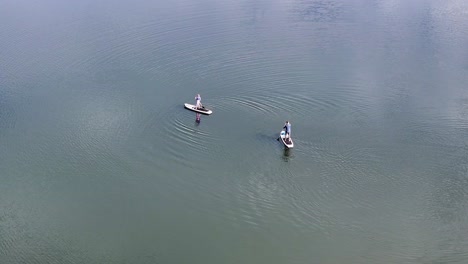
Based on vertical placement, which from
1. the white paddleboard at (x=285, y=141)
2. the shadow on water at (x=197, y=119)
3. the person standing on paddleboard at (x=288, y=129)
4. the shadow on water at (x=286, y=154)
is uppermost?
the shadow on water at (x=197, y=119)

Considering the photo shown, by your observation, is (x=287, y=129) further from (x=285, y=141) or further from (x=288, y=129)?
(x=285, y=141)

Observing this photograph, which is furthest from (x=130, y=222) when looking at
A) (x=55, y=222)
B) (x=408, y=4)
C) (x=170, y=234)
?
(x=408, y=4)

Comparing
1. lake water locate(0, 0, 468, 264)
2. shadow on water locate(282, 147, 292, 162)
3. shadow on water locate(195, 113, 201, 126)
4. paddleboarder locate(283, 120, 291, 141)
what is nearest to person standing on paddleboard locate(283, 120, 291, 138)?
paddleboarder locate(283, 120, 291, 141)

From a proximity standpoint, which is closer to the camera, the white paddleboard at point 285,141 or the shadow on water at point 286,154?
the shadow on water at point 286,154

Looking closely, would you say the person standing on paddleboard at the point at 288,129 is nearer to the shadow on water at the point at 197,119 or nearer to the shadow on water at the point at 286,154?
the shadow on water at the point at 286,154

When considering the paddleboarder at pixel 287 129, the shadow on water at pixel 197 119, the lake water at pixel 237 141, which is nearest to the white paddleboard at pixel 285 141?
the paddleboarder at pixel 287 129

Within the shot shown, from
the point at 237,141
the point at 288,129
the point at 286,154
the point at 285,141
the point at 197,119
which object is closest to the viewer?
the point at 286,154

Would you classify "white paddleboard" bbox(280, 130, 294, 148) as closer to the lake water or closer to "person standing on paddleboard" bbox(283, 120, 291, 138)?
"person standing on paddleboard" bbox(283, 120, 291, 138)

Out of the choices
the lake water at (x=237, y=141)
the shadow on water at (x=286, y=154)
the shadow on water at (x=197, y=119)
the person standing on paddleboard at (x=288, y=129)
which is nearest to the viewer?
the lake water at (x=237, y=141)

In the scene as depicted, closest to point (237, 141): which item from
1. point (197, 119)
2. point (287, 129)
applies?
point (287, 129)
